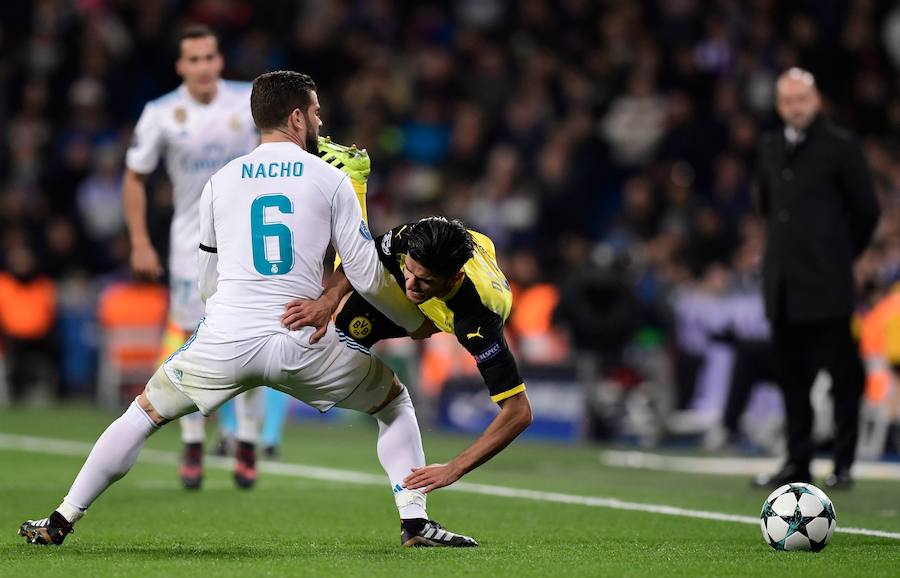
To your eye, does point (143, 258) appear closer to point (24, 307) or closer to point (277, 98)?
point (277, 98)

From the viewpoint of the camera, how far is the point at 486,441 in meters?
6.30

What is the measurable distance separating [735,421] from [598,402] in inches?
55.0

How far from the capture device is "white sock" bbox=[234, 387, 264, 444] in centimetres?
959

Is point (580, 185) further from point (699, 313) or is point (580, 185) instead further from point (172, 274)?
point (172, 274)

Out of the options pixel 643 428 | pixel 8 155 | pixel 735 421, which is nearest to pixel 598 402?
pixel 643 428

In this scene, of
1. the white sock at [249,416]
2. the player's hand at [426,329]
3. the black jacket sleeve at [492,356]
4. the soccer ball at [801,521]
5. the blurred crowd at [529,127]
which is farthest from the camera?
the blurred crowd at [529,127]

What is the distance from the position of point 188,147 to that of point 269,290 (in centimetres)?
351

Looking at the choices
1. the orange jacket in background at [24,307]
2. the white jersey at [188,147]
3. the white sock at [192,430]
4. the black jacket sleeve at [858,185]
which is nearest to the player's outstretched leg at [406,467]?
the white sock at [192,430]

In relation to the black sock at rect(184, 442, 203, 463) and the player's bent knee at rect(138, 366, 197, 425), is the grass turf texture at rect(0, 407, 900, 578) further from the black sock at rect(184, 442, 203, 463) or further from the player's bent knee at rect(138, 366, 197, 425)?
the player's bent knee at rect(138, 366, 197, 425)

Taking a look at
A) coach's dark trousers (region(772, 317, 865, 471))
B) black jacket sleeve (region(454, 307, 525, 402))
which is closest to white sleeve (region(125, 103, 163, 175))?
coach's dark trousers (region(772, 317, 865, 471))

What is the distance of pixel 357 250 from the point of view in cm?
641

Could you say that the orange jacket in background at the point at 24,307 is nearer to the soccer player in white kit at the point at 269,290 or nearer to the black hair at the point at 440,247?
the soccer player in white kit at the point at 269,290

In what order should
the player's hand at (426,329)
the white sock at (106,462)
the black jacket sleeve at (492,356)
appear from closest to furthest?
1. the black jacket sleeve at (492,356)
2. the white sock at (106,462)
3. the player's hand at (426,329)

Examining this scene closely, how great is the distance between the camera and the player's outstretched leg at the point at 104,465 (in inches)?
256
